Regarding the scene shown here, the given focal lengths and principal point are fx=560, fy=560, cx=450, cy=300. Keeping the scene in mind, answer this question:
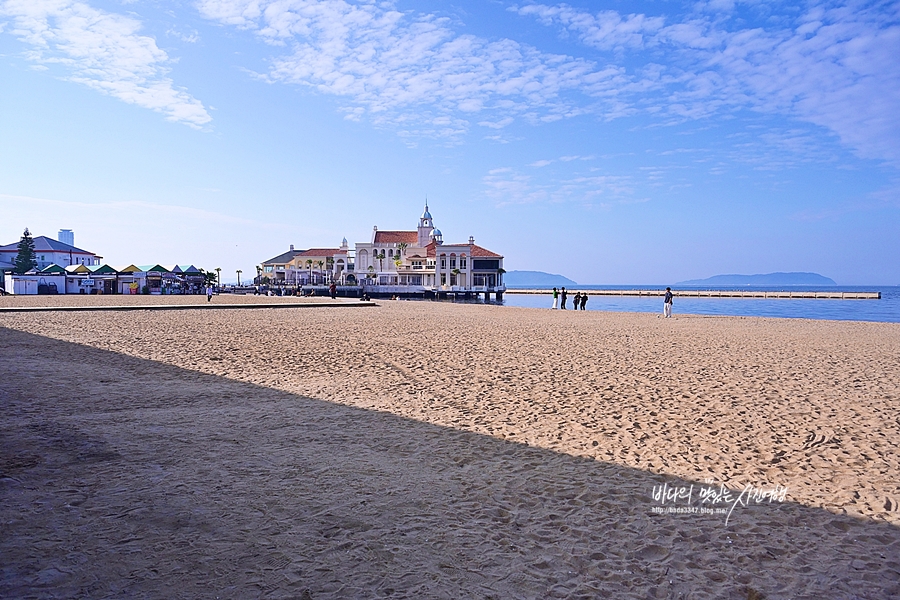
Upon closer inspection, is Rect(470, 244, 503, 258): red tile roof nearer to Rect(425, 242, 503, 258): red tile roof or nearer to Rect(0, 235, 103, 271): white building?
Rect(425, 242, 503, 258): red tile roof

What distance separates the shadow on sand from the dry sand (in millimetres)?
16

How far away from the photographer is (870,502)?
3998 millimetres

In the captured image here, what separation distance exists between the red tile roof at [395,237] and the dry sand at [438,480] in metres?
72.7

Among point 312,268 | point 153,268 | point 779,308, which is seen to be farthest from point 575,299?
point 312,268

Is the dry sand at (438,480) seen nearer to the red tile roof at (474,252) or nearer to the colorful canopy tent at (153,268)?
the colorful canopy tent at (153,268)

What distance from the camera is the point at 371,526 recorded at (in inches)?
138

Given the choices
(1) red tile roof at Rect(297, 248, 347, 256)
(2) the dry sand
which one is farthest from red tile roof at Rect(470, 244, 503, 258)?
(2) the dry sand

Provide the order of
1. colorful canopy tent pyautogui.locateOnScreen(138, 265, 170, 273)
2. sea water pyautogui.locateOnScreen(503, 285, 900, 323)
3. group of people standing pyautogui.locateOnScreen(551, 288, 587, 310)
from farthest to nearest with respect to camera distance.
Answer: colorful canopy tent pyautogui.locateOnScreen(138, 265, 170, 273) → sea water pyautogui.locateOnScreen(503, 285, 900, 323) → group of people standing pyautogui.locateOnScreen(551, 288, 587, 310)

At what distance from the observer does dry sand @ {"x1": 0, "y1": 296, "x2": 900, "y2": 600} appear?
2.96 meters

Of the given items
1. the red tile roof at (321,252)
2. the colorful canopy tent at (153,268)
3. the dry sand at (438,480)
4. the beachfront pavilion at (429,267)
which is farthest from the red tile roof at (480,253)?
the dry sand at (438,480)

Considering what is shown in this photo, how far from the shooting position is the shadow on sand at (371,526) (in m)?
2.88

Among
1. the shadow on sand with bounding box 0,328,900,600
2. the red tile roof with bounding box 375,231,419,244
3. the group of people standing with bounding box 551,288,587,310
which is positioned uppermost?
the red tile roof with bounding box 375,231,419,244

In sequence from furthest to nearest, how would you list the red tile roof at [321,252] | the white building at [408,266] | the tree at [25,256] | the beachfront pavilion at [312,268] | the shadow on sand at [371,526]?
the red tile roof at [321,252]
the beachfront pavilion at [312,268]
the white building at [408,266]
the tree at [25,256]
the shadow on sand at [371,526]

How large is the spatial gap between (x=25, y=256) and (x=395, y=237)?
150 feet
